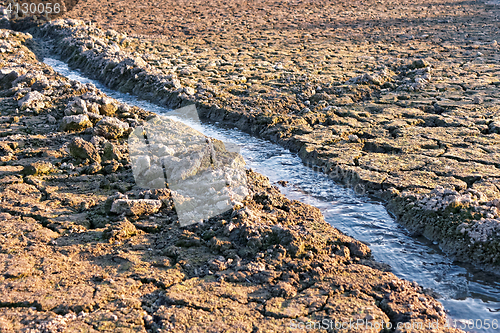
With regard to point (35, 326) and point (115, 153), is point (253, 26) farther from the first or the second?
point (35, 326)

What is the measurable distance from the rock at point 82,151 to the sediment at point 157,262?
0.04ft

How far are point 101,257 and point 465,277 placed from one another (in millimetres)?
2870

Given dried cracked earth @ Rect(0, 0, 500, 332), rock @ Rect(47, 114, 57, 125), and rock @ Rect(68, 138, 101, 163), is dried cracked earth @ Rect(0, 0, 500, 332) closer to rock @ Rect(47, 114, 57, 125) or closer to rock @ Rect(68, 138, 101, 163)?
rock @ Rect(68, 138, 101, 163)

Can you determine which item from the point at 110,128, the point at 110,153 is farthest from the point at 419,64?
the point at 110,153

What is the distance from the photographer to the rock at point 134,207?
3641 mm

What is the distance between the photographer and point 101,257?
3135 millimetres

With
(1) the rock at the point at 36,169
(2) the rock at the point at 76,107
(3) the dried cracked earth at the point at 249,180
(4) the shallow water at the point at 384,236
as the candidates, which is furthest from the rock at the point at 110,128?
(4) the shallow water at the point at 384,236

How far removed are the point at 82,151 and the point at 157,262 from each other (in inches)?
80.3

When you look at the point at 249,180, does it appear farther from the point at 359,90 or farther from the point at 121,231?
the point at 359,90

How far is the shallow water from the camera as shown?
10.1ft

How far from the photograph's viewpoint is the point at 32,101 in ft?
19.2

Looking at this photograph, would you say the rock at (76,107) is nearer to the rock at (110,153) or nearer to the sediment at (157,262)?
the sediment at (157,262)

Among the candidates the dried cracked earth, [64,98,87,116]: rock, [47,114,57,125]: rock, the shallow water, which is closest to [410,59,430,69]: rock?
the dried cracked earth

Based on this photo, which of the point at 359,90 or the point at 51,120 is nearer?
the point at 51,120
